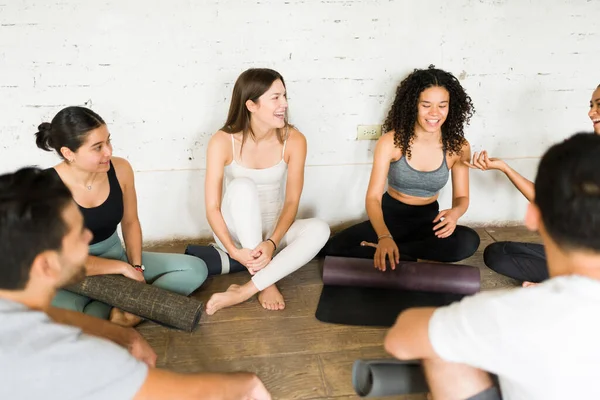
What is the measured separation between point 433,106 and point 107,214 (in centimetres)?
148

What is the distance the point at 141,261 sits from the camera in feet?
7.27

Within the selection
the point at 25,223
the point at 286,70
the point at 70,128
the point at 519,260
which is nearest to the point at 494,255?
the point at 519,260

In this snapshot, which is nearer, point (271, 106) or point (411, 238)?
point (271, 106)

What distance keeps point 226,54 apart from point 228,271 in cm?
105

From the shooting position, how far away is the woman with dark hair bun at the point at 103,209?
6.12ft

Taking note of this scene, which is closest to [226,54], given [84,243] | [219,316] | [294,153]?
[294,153]

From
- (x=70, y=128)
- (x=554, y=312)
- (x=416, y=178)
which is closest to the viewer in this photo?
(x=554, y=312)

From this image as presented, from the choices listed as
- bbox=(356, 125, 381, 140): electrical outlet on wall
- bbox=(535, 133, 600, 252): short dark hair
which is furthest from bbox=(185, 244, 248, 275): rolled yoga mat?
bbox=(535, 133, 600, 252): short dark hair

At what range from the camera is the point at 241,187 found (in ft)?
7.20

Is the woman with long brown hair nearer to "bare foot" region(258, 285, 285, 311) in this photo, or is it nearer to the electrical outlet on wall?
"bare foot" region(258, 285, 285, 311)

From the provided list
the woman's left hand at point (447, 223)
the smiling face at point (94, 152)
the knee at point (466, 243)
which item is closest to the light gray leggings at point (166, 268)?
the smiling face at point (94, 152)

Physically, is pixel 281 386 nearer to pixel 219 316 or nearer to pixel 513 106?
pixel 219 316

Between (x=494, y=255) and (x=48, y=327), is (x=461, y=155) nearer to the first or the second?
(x=494, y=255)

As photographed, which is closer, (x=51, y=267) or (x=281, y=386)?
(x=51, y=267)
